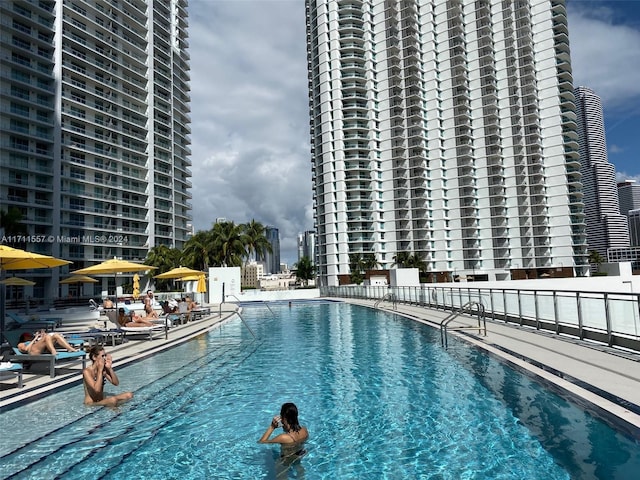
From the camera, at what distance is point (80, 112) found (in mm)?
70188

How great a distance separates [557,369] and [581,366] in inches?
22.4

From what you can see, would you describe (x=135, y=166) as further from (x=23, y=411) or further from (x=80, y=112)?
(x=23, y=411)

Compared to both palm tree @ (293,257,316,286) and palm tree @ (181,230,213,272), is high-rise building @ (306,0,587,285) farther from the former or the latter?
palm tree @ (181,230,213,272)

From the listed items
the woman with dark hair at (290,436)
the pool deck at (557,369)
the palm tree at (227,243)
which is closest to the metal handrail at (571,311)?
the pool deck at (557,369)

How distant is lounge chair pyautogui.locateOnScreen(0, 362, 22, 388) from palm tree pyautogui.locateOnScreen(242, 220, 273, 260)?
52379 mm

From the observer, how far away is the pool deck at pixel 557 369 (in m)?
6.48

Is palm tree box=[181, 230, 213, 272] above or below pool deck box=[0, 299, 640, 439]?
above

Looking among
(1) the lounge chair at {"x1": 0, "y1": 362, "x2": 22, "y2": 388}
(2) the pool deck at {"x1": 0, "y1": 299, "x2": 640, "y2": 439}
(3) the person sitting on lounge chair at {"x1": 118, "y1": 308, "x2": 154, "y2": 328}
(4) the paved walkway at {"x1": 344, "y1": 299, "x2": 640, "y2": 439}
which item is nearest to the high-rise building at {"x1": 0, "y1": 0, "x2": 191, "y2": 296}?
(3) the person sitting on lounge chair at {"x1": 118, "y1": 308, "x2": 154, "y2": 328}

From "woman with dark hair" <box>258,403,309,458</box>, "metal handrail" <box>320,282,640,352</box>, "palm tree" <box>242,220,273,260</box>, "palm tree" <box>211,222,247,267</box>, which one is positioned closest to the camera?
"woman with dark hair" <box>258,403,309,458</box>

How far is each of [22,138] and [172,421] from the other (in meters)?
70.0

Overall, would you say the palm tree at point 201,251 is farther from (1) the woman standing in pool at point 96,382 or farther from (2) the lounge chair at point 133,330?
(1) the woman standing in pool at point 96,382

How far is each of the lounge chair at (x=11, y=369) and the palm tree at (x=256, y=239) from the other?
52379 mm

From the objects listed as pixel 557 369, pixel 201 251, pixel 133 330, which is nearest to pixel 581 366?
pixel 557 369

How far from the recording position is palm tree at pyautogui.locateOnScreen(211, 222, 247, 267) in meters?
58.2
